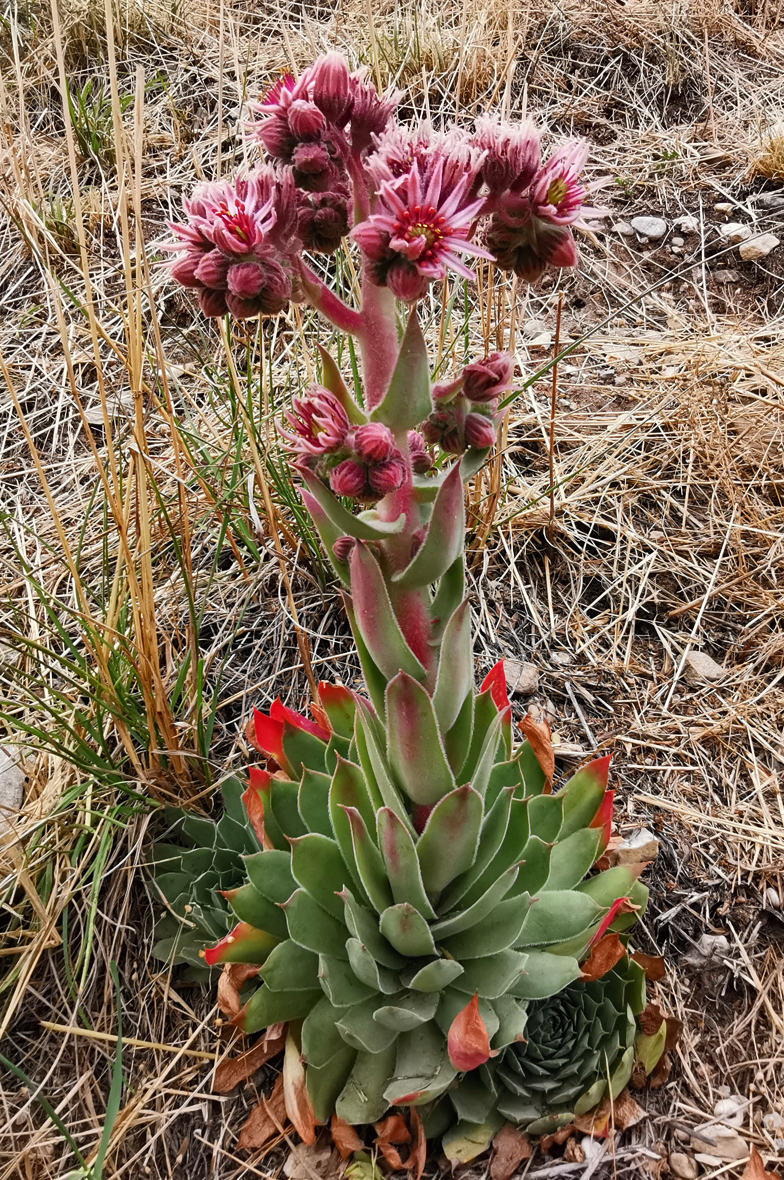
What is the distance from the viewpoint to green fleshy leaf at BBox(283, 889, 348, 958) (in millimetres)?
1623

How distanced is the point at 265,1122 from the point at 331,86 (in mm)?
1896

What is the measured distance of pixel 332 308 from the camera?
1320mm

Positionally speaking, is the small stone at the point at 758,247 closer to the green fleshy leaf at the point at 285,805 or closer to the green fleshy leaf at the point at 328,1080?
the green fleshy leaf at the point at 285,805

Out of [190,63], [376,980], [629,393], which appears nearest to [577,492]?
[629,393]

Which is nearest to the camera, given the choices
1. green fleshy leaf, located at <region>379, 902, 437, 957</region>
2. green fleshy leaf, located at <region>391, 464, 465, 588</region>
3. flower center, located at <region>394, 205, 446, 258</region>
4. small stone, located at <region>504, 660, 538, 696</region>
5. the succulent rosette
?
flower center, located at <region>394, 205, 446, 258</region>

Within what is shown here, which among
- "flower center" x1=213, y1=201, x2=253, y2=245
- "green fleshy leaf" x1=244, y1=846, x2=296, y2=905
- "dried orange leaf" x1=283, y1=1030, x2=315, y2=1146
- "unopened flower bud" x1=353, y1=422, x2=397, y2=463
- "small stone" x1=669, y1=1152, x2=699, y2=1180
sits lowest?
"small stone" x1=669, y1=1152, x2=699, y2=1180

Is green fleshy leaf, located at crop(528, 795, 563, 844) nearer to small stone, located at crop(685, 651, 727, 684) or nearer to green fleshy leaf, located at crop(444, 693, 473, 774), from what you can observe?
green fleshy leaf, located at crop(444, 693, 473, 774)

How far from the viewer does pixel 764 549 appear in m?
2.67

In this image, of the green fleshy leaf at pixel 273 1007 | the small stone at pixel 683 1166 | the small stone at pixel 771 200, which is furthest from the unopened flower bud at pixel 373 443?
the small stone at pixel 771 200

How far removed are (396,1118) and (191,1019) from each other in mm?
544

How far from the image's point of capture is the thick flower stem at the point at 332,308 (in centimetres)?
129

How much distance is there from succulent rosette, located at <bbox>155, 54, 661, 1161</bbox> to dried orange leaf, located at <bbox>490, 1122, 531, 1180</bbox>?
0.04 metres

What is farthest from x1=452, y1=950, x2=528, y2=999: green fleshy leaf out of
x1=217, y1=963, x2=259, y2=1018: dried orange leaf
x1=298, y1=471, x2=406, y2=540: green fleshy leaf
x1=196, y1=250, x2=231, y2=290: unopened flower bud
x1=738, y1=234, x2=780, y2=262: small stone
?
x1=738, y1=234, x2=780, y2=262: small stone

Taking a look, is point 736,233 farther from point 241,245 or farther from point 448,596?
point 241,245
